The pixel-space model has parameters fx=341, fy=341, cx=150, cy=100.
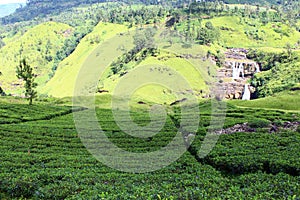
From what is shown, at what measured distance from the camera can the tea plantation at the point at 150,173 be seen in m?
23.9

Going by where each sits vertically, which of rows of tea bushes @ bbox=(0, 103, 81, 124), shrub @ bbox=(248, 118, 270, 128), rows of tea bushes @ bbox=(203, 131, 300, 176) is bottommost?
rows of tea bushes @ bbox=(0, 103, 81, 124)

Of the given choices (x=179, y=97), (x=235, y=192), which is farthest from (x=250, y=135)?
(x=179, y=97)

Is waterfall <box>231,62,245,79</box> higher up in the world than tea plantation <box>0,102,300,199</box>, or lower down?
lower down

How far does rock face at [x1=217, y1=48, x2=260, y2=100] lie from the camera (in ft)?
565

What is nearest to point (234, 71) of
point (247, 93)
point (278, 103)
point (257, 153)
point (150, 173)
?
point (247, 93)

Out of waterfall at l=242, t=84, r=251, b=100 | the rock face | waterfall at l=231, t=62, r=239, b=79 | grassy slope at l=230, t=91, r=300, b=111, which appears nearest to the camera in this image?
grassy slope at l=230, t=91, r=300, b=111

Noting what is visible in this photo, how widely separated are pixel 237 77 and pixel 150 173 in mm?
165452

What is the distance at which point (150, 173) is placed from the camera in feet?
103

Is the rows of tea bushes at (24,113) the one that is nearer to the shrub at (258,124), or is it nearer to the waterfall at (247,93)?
the shrub at (258,124)

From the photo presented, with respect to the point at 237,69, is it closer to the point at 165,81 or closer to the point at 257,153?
the point at 165,81

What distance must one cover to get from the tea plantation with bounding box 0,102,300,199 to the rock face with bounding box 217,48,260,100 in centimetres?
11784

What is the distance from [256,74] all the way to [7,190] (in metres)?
171

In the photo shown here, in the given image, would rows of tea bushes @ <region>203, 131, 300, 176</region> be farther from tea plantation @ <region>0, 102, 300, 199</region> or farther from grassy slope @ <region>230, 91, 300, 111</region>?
grassy slope @ <region>230, 91, 300, 111</region>

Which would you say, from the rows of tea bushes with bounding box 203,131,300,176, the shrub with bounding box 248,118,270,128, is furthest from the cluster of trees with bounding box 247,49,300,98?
the rows of tea bushes with bounding box 203,131,300,176
